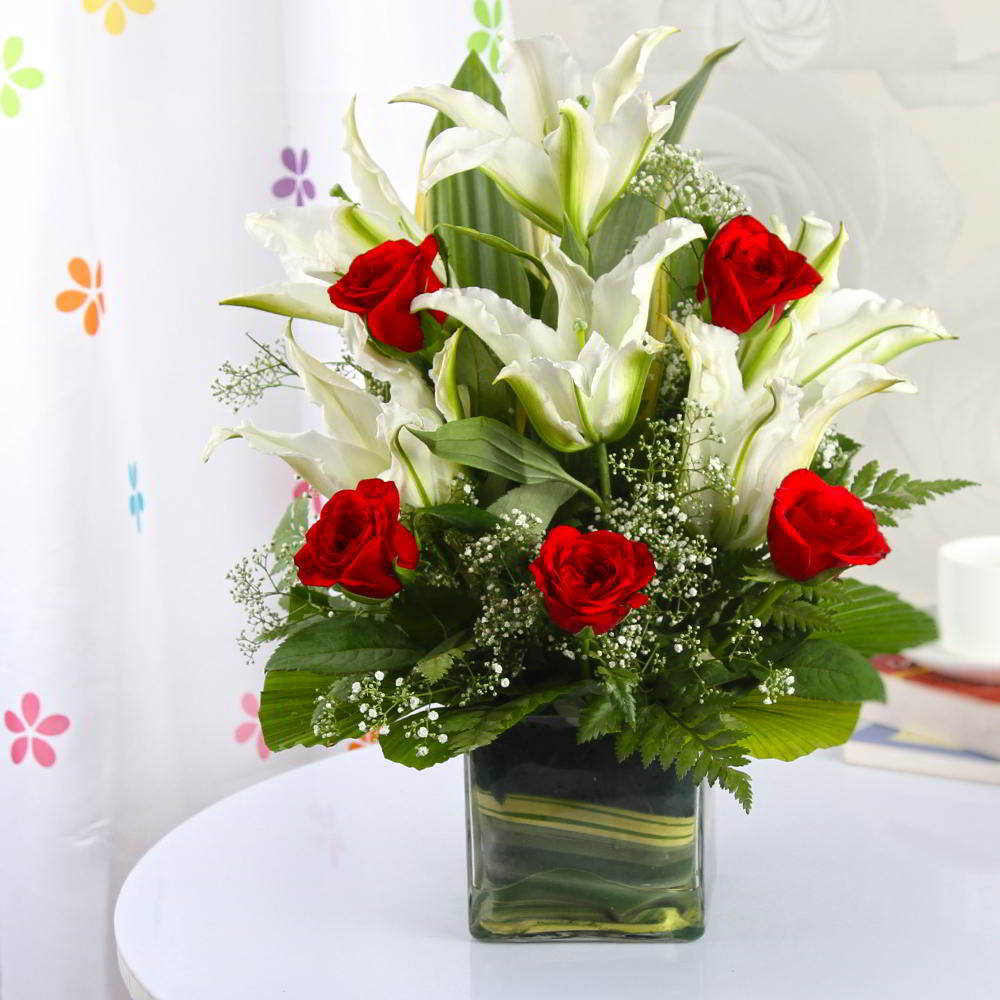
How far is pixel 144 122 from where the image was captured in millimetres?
1097

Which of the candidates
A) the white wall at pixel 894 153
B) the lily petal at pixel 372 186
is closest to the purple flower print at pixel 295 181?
the white wall at pixel 894 153

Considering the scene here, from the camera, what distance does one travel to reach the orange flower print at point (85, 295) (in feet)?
3.53

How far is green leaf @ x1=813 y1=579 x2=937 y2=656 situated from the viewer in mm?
783

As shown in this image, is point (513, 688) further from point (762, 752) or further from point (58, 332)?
point (58, 332)

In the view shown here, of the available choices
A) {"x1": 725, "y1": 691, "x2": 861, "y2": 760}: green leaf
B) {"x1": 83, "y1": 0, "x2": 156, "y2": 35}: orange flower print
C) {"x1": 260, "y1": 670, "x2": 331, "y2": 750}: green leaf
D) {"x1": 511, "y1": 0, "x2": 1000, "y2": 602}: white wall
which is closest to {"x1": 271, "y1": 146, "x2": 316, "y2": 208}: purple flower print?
{"x1": 83, "y1": 0, "x2": 156, "y2": 35}: orange flower print

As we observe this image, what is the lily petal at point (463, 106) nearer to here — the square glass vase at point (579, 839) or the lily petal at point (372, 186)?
the lily petal at point (372, 186)

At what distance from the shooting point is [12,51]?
3.41 ft

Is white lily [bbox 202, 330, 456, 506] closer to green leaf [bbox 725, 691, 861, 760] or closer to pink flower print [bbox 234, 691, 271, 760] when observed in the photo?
green leaf [bbox 725, 691, 861, 760]

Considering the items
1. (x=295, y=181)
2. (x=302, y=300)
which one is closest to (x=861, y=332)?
(x=302, y=300)

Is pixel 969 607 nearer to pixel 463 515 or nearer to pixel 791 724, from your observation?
pixel 791 724

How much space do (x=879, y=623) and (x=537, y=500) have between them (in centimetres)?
26

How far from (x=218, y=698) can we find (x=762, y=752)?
62cm

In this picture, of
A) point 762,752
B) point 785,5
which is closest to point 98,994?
point 762,752

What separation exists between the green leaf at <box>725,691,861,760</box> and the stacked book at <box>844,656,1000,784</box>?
0.31m
